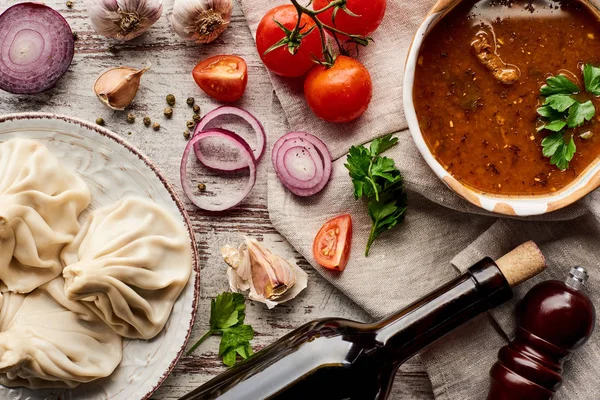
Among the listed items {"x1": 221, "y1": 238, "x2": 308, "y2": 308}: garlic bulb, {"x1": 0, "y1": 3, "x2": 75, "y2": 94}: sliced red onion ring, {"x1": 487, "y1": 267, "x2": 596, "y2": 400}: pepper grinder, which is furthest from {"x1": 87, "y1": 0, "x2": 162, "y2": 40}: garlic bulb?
{"x1": 487, "y1": 267, "x2": 596, "y2": 400}: pepper grinder

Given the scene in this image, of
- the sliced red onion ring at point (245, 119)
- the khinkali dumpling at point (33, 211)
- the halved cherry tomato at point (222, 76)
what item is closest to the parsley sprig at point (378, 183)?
the sliced red onion ring at point (245, 119)

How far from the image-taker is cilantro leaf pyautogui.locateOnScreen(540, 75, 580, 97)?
1.97m

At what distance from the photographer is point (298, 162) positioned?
2.29m

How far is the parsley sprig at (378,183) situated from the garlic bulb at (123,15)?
87 cm

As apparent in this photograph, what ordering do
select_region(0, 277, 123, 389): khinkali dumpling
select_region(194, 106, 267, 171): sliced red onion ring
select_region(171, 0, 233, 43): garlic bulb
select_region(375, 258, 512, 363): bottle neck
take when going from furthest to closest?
select_region(194, 106, 267, 171): sliced red onion ring, select_region(171, 0, 233, 43): garlic bulb, select_region(0, 277, 123, 389): khinkali dumpling, select_region(375, 258, 512, 363): bottle neck

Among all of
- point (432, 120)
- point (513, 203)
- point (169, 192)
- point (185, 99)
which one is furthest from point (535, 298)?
point (185, 99)

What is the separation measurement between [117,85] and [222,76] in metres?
0.37

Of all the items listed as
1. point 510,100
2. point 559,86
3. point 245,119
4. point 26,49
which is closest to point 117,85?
point 26,49

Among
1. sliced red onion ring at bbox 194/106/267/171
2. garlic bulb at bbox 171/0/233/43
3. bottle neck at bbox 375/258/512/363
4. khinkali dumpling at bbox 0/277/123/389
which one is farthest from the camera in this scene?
sliced red onion ring at bbox 194/106/267/171

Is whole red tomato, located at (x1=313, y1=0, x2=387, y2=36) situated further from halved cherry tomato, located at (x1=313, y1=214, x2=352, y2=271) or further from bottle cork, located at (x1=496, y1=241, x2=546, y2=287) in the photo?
bottle cork, located at (x1=496, y1=241, x2=546, y2=287)

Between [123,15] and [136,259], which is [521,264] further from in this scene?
[123,15]

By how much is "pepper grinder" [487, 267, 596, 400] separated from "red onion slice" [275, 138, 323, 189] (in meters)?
0.84

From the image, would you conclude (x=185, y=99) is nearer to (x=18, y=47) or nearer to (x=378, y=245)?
(x=18, y=47)

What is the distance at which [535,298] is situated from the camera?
6.74 ft
